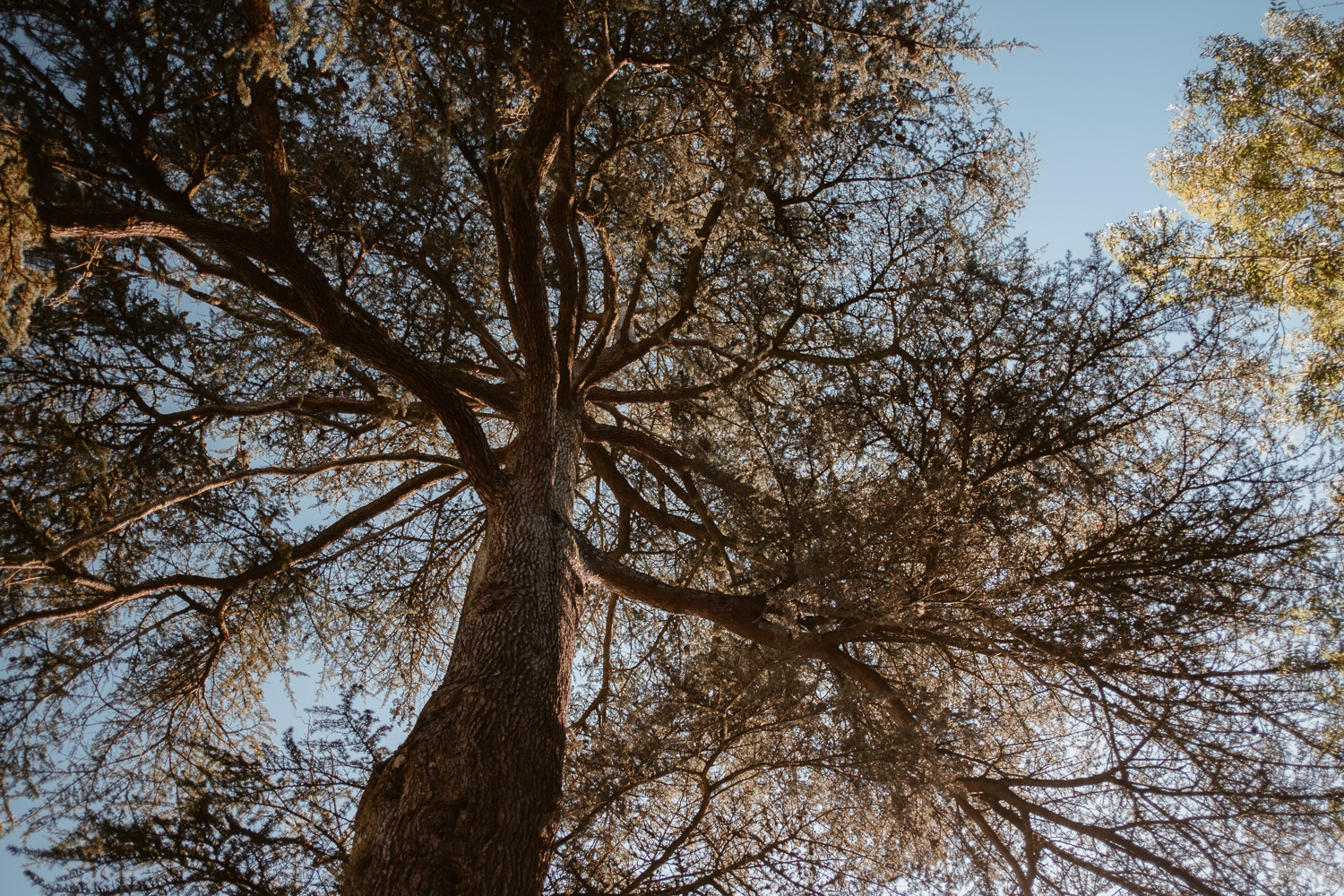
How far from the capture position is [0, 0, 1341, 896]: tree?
3.54 meters

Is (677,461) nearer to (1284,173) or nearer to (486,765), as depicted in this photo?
(486,765)

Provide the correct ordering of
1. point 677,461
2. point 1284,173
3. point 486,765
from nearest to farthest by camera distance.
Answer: point 486,765 < point 677,461 < point 1284,173

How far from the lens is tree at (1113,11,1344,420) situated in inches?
306

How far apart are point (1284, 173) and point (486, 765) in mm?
11101

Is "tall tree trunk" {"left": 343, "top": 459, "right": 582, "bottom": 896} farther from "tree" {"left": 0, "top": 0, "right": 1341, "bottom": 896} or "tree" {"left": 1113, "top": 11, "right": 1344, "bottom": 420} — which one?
"tree" {"left": 1113, "top": 11, "right": 1344, "bottom": 420}

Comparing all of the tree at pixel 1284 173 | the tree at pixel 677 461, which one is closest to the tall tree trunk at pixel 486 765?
the tree at pixel 677 461

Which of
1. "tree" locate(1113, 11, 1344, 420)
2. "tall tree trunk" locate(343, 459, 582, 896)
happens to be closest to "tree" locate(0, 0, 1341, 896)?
"tall tree trunk" locate(343, 459, 582, 896)

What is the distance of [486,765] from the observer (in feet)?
10.3

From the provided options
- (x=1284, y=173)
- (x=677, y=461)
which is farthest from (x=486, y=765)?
(x=1284, y=173)

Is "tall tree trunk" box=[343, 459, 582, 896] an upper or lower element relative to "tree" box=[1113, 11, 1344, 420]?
lower

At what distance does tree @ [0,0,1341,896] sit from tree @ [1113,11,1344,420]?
4.25 meters

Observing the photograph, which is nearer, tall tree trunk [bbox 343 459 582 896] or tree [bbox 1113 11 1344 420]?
tall tree trunk [bbox 343 459 582 896]

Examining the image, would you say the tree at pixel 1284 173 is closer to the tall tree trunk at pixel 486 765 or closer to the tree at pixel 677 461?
the tree at pixel 677 461

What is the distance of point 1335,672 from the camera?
12.9 feet
